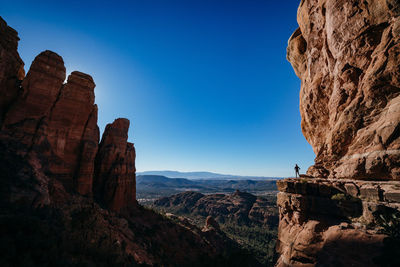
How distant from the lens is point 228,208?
345 feet

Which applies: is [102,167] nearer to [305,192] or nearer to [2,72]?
[2,72]

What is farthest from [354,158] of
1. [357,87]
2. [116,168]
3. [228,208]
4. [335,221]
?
[228,208]

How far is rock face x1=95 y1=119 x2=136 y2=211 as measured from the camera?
32.7 meters

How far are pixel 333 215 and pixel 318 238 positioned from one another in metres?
2.36

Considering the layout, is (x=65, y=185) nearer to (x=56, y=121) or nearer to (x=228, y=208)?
(x=56, y=121)

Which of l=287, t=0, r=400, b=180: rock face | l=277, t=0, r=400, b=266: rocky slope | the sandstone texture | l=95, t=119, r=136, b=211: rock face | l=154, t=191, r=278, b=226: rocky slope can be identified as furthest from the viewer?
l=154, t=191, r=278, b=226: rocky slope

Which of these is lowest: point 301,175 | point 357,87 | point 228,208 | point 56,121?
point 228,208

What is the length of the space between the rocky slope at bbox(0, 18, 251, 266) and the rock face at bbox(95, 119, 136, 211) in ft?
0.59

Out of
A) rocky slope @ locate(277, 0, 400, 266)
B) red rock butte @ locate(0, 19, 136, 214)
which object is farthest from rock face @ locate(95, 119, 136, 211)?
rocky slope @ locate(277, 0, 400, 266)

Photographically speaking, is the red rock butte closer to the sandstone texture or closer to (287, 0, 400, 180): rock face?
the sandstone texture

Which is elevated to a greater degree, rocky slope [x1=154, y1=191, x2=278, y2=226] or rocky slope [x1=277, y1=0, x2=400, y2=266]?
rocky slope [x1=277, y1=0, x2=400, y2=266]

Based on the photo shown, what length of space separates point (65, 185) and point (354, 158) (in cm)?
3514

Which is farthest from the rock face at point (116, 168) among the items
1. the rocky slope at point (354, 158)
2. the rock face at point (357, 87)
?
the rock face at point (357, 87)

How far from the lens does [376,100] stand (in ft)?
50.2
